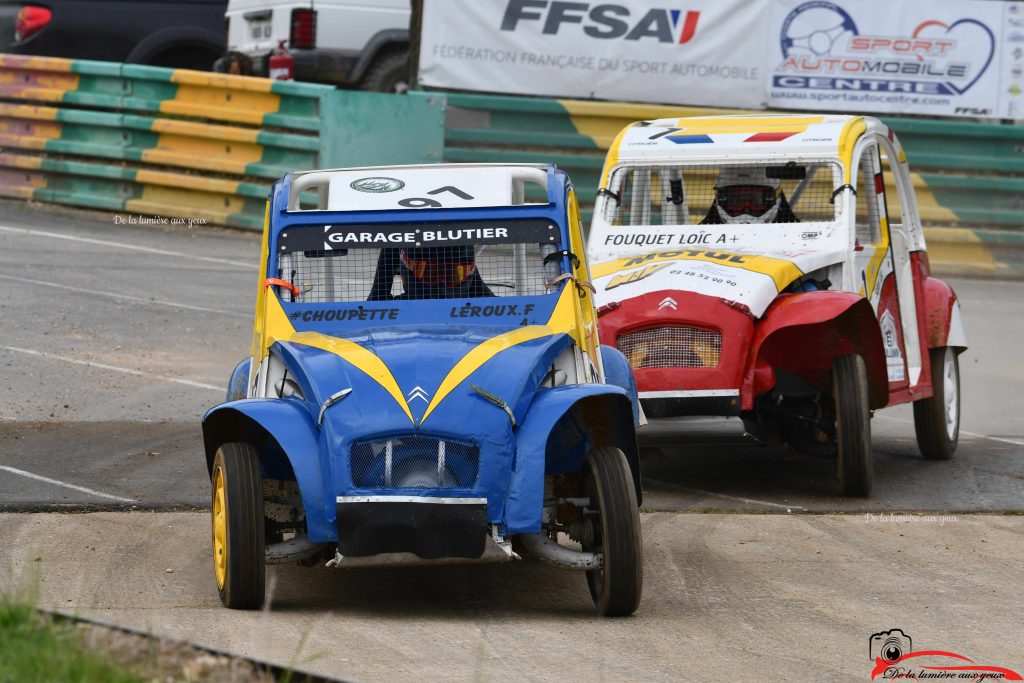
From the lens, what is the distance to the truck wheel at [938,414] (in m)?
9.94

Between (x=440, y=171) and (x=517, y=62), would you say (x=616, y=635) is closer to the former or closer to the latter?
(x=440, y=171)

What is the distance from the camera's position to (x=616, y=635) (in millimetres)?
5840

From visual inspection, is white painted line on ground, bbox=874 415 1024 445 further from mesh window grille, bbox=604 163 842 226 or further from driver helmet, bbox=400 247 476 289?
driver helmet, bbox=400 247 476 289

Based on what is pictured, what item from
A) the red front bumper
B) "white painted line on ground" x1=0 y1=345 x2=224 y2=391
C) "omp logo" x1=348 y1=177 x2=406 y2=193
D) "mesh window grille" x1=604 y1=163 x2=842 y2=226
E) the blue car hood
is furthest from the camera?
"white painted line on ground" x1=0 y1=345 x2=224 y2=391

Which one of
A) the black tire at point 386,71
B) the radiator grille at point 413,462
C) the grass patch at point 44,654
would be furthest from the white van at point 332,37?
the grass patch at point 44,654

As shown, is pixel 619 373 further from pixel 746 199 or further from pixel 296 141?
pixel 296 141

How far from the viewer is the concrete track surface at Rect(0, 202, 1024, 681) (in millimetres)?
5629

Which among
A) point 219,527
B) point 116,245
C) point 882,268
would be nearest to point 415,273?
point 219,527

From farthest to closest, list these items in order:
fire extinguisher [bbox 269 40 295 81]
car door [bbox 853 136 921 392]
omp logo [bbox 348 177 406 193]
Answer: fire extinguisher [bbox 269 40 295 81], car door [bbox 853 136 921 392], omp logo [bbox 348 177 406 193]

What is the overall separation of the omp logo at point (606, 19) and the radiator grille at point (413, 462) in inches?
439

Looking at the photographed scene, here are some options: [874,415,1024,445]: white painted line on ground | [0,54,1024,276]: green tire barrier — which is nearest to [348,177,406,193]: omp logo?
[874,415,1024,445]: white painted line on ground

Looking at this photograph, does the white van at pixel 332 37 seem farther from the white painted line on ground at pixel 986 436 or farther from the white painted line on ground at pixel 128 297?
the white painted line on ground at pixel 986 436

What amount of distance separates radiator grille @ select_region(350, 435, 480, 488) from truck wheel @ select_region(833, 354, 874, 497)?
3.20 meters

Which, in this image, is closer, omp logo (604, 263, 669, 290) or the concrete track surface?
the concrete track surface
